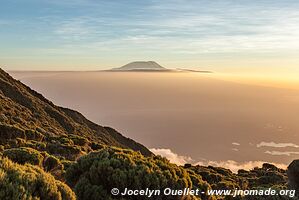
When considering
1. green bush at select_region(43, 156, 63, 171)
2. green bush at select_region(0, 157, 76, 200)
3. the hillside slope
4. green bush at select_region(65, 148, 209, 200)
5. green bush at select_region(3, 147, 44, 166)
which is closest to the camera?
green bush at select_region(0, 157, 76, 200)

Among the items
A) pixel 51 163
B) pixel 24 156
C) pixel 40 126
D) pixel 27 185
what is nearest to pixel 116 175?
pixel 27 185

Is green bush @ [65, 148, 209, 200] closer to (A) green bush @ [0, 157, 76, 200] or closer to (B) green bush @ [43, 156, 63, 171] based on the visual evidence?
(A) green bush @ [0, 157, 76, 200]

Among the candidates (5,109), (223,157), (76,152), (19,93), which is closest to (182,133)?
(223,157)

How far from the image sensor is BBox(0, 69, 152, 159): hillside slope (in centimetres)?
2266

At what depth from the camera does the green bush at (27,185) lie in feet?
17.8

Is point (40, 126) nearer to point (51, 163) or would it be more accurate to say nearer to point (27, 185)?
point (51, 163)

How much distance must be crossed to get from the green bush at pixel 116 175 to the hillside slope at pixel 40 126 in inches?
380

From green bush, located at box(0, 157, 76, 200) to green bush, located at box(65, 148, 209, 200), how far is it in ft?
7.37

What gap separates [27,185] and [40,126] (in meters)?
35.9

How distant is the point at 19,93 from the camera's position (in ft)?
187

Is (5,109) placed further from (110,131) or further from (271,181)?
(110,131)

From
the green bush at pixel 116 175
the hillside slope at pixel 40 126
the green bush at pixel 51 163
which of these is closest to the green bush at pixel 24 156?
the green bush at pixel 51 163

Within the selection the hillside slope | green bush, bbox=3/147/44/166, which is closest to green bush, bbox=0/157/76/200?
green bush, bbox=3/147/44/166

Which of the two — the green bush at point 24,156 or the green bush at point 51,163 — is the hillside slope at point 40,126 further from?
the green bush at point 24,156
